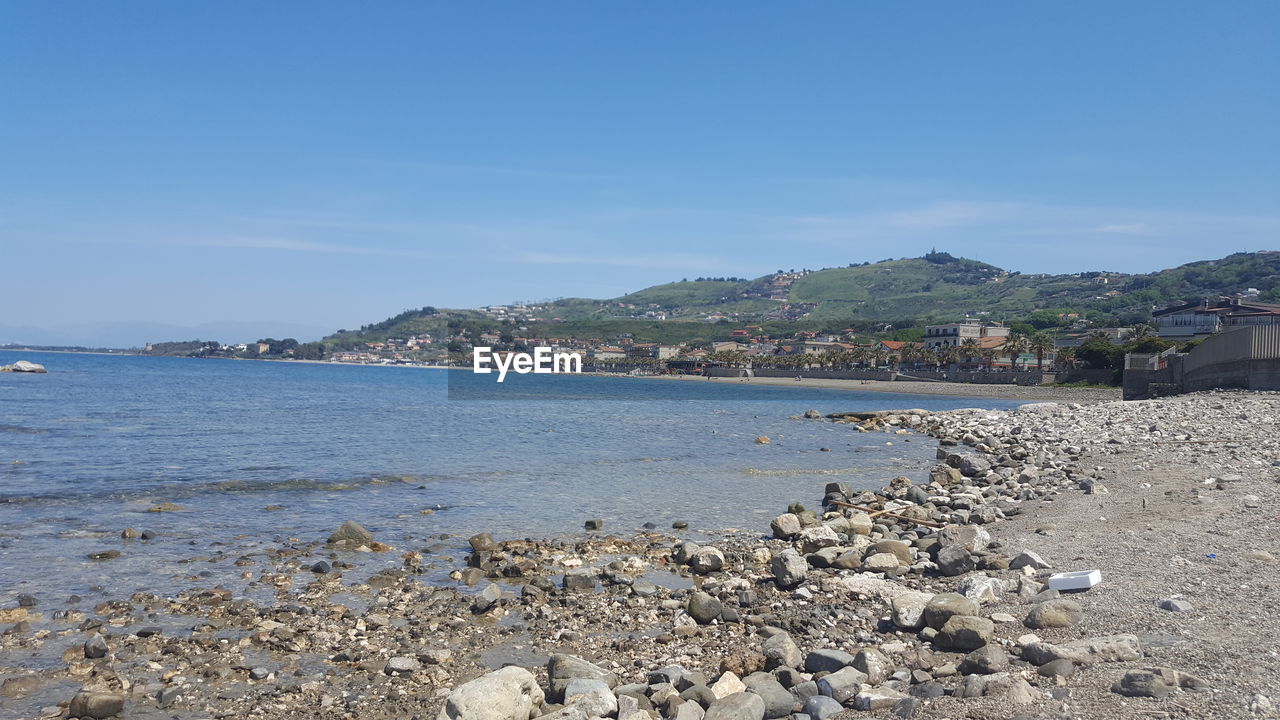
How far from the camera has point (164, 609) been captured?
33.3ft

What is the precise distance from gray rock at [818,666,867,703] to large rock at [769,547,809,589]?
12.3ft

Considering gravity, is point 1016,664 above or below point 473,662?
above

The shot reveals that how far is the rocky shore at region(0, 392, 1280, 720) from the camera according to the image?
247 inches

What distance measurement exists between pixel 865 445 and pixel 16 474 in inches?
1076

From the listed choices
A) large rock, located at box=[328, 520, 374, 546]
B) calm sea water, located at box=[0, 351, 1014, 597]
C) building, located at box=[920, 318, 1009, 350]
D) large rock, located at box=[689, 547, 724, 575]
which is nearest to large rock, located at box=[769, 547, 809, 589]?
large rock, located at box=[689, 547, 724, 575]

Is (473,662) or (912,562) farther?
(912,562)

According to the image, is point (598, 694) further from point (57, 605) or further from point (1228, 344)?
point (1228, 344)

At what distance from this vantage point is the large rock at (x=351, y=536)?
45.7ft

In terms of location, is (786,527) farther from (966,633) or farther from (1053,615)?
(966,633)

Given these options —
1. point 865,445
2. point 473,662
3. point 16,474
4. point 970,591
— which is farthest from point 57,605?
point 865,445

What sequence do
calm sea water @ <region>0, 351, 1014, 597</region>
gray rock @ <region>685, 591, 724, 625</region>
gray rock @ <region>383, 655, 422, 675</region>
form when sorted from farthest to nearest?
calm sea water @ <region>0, 351, 1014, 597</region>
gray rock @ <region>685, 591, 724, 625</region>
gray rock @ <region>383, 655, 422, 675</region>

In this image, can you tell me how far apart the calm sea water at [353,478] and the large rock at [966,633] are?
8.43 metres

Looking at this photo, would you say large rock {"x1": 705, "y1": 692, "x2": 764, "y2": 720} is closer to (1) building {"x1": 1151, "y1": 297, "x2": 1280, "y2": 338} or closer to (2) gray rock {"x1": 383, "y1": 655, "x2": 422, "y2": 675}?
(2) gray rock {"x1": 383, "y1": 655, "x2": 422, "y2": 675}

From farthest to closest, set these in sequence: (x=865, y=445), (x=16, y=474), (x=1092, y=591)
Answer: (x=865, y=445)
(x=16, y=474)
(x=1092, y=591)
